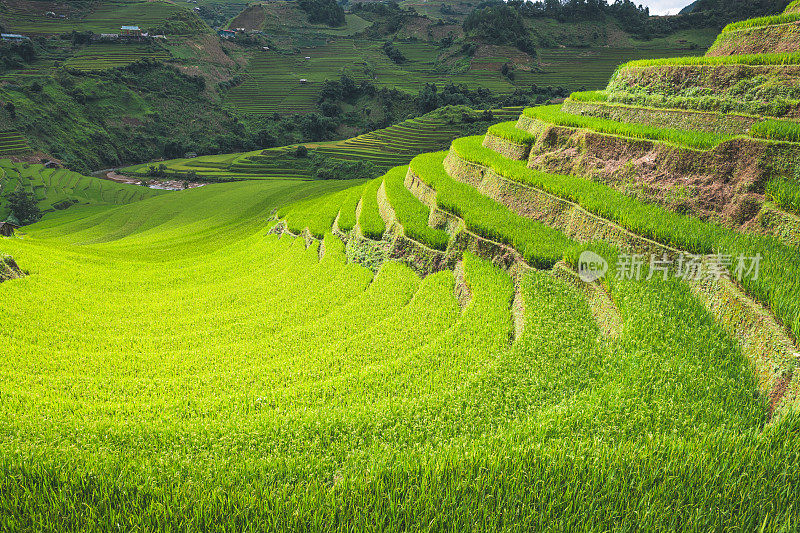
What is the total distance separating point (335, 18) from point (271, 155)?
4347 inches

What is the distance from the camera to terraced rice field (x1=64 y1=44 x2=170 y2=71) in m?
82.8

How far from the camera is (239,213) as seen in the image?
3225cm

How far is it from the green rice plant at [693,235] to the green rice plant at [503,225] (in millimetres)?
1025

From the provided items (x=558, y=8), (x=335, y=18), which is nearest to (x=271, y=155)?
(x=558, y=8)

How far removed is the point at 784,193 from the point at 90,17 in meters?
153

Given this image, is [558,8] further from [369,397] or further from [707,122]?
[369,397]

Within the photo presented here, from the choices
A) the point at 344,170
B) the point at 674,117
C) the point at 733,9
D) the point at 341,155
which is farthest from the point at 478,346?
the point at 733,9

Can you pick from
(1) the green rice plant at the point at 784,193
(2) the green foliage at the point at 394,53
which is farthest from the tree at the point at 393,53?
(1) the green rice plant at the point at 784,193

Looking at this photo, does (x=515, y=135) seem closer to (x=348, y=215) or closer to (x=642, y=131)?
(x=642, y=131)

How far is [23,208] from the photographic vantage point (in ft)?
139

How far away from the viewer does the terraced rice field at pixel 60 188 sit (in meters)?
47.9

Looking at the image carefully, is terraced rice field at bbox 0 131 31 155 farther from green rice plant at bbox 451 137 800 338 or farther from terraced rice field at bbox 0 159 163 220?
green rice plant at bbox 451 137 800 338

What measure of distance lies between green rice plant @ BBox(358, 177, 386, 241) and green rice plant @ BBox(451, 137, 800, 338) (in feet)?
15.0

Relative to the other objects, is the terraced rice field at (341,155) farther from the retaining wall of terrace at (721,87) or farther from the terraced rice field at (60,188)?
the retaining wall of terrace at (721,87)
